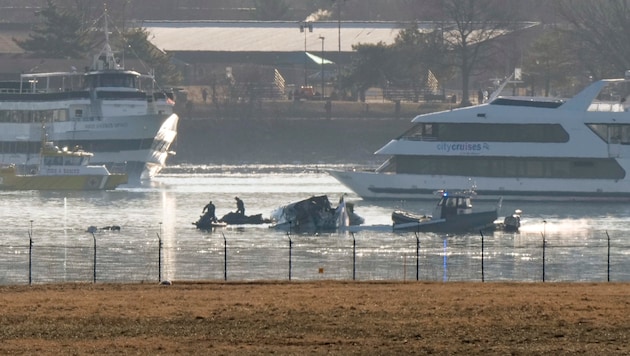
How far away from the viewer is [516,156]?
93.4m

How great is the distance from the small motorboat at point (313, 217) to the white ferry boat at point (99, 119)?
38902 millimetres

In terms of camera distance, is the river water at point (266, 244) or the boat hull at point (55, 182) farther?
the boat hull at point (55, 182)

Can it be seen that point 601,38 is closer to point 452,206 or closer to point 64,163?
point 64,163

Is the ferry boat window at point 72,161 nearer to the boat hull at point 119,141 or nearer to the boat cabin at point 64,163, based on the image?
the boat cabin at point 64,163

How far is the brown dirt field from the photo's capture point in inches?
1432

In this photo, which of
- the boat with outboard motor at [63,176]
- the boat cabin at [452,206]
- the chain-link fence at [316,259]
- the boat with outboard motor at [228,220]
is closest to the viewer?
the chain-link fence at [316,259]

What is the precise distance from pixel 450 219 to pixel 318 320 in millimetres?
35276

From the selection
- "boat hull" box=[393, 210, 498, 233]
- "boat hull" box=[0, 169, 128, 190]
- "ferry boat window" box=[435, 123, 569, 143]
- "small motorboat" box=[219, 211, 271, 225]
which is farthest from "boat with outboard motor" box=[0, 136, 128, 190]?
"boat hull" box=[393, 210, 498, 233]

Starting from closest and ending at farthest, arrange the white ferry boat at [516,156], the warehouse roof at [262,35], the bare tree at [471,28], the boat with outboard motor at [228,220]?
the boat with outboard motor at [228,220], the white ferry boat at [516,156], the bare tree at [471,28], the warehouse roof at [262,35]

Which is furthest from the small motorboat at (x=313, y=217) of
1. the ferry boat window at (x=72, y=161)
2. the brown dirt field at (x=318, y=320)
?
the ferry boat window at (x=72, y=161)

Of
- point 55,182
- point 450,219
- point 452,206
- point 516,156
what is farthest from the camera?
point 55,182

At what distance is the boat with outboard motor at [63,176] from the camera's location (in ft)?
335

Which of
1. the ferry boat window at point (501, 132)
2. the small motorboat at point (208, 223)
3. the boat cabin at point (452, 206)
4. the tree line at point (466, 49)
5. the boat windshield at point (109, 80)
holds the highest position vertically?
the tree line at point (466, 49)

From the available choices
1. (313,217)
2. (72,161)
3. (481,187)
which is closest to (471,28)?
(72,161)
